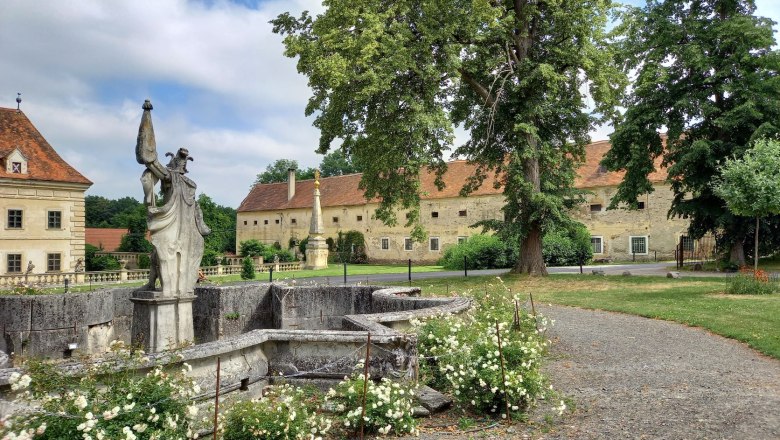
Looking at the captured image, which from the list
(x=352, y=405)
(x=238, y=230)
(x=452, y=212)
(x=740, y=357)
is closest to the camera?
(x=352, y=405)

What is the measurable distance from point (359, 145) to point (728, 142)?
14905mm

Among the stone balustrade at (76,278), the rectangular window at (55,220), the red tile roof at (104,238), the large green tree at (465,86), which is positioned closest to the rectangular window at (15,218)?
the rectangular window at (55,220)

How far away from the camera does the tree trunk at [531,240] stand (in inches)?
798

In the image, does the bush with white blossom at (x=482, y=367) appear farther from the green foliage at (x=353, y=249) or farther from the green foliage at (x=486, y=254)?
the green foliage at (x=353, y=249)

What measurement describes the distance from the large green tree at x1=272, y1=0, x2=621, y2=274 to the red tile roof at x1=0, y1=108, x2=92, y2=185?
1827 centimetres

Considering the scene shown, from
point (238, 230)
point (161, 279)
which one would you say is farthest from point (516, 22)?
point (238, 230)

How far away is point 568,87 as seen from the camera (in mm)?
21281

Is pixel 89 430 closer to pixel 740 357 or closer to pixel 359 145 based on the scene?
pixel 740 357

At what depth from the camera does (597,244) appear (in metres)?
37.9

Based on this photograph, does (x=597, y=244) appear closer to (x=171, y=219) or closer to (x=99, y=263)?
(x=99, y=263)

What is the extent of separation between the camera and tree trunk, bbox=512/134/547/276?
20.3 meters

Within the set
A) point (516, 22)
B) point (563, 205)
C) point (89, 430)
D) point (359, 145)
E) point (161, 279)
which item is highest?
point (516, 22)

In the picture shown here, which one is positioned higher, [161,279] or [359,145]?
[359,145]

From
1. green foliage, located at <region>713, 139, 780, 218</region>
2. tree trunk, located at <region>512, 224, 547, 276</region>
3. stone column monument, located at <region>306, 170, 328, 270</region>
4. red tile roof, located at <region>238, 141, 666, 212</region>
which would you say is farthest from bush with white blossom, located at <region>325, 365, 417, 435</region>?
stone column monument, located at <region>306, 170, 328, 270</region>
